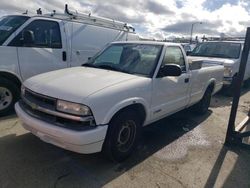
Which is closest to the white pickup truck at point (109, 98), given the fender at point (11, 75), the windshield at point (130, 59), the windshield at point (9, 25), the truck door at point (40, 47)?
the windshield at point (130, 59)

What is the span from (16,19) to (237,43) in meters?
7.52

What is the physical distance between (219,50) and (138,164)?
684 cm

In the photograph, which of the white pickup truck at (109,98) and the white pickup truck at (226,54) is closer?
the white pickup truck at (109,98)

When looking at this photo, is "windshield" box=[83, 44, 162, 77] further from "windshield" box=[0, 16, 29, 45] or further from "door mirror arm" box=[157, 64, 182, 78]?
"windshield" box=[0, 16, 29, 45]

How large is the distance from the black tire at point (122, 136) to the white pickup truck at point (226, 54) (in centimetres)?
503

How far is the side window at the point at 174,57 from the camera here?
3928 mm

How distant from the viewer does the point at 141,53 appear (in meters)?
3.84

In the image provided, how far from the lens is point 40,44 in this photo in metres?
5.32

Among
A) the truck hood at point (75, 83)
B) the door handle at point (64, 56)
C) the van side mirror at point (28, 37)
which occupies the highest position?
the van side mirror at point (28, 37)

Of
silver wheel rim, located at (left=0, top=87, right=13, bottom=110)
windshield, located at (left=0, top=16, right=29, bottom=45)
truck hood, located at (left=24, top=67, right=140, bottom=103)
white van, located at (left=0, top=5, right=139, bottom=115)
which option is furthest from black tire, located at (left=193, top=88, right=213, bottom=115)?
windshield, located at (left=0, top=16, right=29, bottom=45)

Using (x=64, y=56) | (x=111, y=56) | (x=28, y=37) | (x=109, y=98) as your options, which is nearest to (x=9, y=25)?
(x=28, y=37)

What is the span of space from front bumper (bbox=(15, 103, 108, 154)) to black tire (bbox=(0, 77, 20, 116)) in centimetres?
234

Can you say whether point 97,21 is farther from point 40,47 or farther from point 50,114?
point 50,114

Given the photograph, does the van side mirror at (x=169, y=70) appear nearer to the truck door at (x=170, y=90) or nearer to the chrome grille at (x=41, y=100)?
the truck door at (x=170, y=90)
